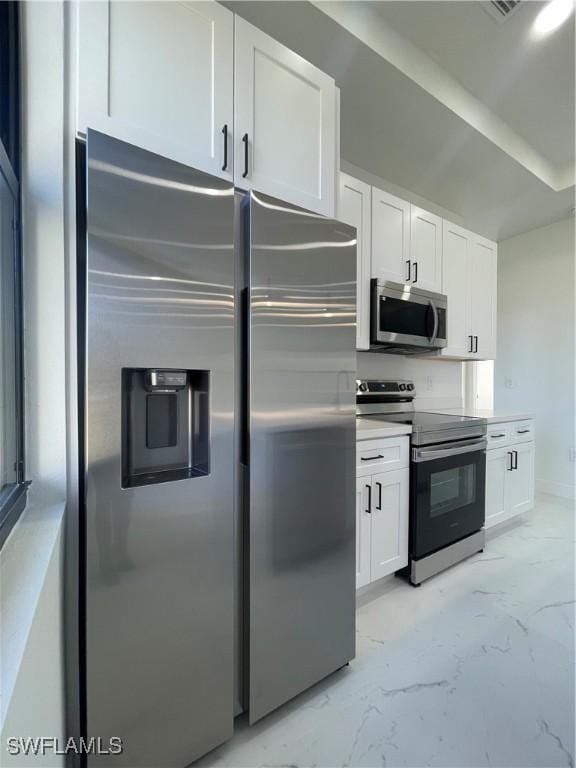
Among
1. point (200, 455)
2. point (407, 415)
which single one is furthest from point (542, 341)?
point (200, 455)

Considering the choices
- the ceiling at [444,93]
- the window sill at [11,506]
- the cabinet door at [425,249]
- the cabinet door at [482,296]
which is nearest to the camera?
the window sill at [11,506]

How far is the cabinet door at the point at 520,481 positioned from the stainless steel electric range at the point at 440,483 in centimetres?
47

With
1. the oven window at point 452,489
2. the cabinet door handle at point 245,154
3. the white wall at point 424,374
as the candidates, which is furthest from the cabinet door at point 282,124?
the oven window at point 452,489

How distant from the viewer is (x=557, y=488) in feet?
12.6

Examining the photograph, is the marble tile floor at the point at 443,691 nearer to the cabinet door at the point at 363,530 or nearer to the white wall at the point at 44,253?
the cabinet door at the point at 363,530

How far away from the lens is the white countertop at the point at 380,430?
183cm

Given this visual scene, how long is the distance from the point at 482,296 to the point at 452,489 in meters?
1.73

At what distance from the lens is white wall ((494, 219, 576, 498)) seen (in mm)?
3781

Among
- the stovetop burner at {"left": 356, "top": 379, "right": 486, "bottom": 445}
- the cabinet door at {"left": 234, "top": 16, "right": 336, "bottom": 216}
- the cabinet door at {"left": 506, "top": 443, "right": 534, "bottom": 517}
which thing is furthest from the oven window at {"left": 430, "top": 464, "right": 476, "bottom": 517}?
the cabinet door at {"left": 234, "top": 16, "right": 336, "bottom": 216}

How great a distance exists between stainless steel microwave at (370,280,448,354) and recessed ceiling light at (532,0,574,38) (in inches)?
55.0

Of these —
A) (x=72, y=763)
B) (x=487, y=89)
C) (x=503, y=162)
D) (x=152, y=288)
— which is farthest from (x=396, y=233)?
(x=72, y=763)

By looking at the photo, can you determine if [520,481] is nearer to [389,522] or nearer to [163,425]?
[389,522]

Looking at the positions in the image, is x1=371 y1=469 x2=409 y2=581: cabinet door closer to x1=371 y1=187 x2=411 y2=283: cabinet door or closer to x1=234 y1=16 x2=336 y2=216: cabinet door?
x1=371 y1=187 x2=411 y2=283: cabinet door

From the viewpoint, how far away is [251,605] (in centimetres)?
119
